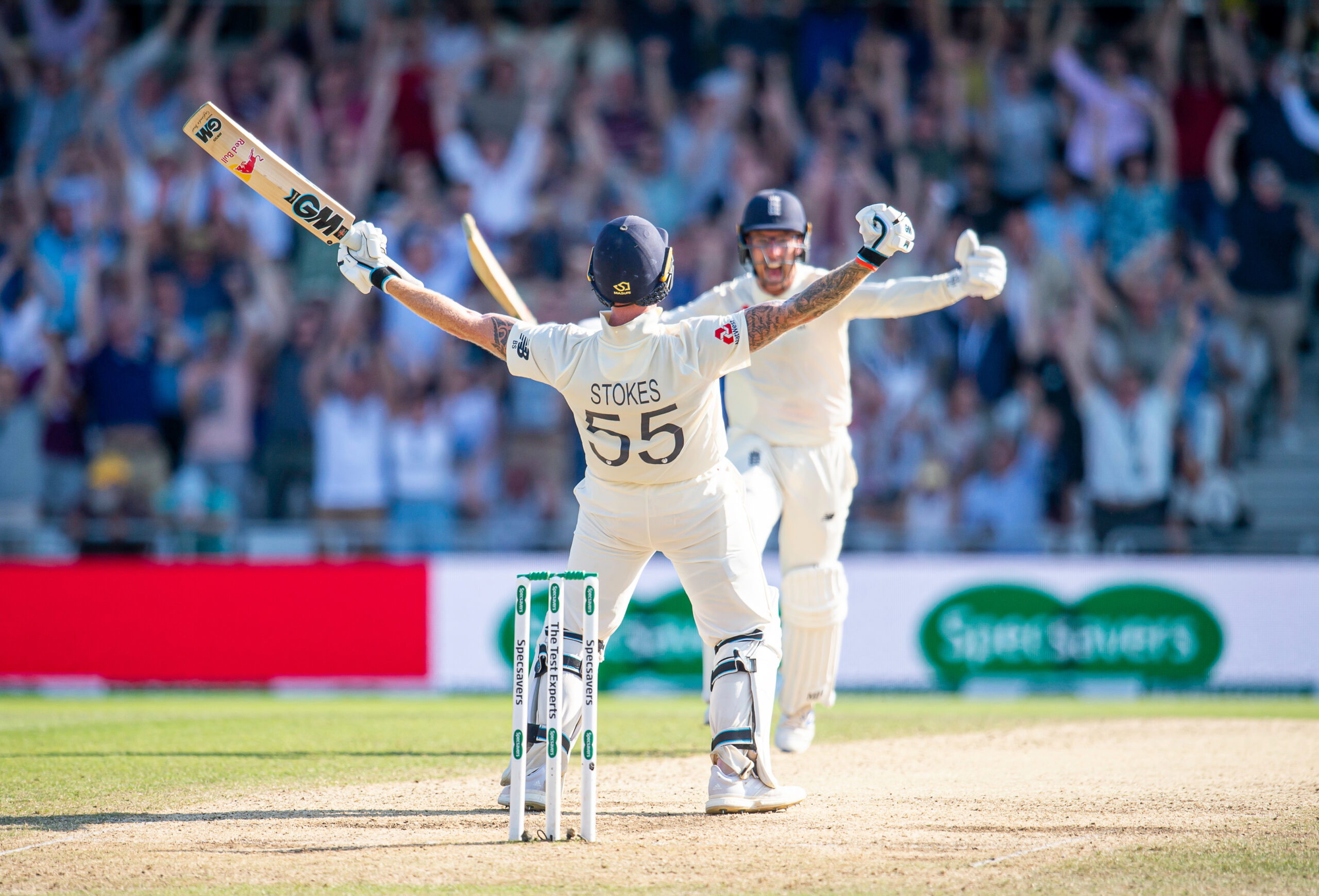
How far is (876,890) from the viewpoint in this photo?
5.02 metres

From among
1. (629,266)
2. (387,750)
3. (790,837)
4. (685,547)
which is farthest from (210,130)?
(790,837)

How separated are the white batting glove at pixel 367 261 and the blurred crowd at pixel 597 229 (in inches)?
272

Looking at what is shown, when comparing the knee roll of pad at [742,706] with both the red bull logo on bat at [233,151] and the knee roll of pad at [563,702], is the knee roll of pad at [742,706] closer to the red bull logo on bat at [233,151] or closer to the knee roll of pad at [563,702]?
the knee roll of pad at [563,702]

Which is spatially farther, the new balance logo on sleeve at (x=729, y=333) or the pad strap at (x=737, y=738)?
the pad strap at (x=737, y=738)

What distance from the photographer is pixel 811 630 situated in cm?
822

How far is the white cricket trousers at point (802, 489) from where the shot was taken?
8219mm

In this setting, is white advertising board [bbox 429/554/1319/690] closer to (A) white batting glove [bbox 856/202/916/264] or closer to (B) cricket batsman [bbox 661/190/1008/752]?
(B) cricket batsman [bbox 661/190/1008/752]

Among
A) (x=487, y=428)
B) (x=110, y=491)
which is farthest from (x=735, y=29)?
(x=110, y=491)

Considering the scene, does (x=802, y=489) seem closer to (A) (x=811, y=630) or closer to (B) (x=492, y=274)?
(A) (x=811, y=630)

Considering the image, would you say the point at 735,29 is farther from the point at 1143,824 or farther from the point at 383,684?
the point at 1143,824

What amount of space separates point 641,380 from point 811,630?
2669 millimetres

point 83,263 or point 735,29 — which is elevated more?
point 735,29

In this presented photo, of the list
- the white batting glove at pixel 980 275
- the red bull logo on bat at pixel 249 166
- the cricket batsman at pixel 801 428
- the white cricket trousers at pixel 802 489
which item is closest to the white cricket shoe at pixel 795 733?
the cricket batsman at pixel 801 428

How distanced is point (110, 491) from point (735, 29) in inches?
343
